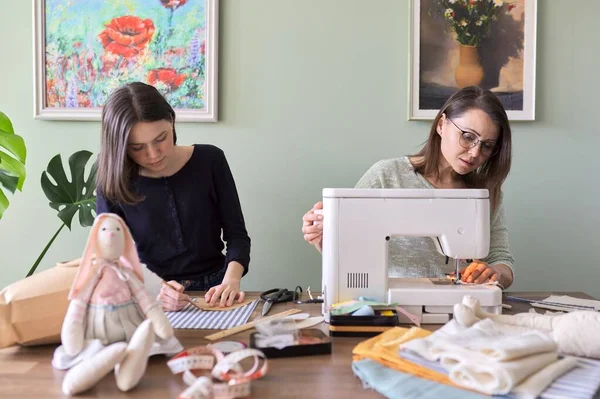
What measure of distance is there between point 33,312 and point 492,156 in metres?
1.30

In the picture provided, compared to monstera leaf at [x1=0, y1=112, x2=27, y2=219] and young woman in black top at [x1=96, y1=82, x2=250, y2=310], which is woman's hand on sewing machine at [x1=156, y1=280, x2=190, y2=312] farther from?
monstera leaf at [x1=0, y1=112, x2=27, y2=219]

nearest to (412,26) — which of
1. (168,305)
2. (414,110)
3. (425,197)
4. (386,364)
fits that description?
(414,110)

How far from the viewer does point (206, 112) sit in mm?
2080

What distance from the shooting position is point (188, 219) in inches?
66.1

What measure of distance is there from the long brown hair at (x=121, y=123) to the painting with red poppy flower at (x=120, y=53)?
61cm

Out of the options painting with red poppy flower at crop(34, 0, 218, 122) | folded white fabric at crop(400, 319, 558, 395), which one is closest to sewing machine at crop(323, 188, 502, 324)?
folded white fabric at crop(400, 319, 558, 395)

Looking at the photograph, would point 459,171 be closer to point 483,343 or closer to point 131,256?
point 483,343

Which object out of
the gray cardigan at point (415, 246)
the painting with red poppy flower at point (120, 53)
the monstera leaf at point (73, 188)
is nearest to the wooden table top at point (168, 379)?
the gray cardigan at point (415, 246)

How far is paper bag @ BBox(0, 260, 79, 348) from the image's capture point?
36.4 inches

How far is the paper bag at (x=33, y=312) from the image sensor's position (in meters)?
0.93

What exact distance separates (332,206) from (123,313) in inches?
20.6

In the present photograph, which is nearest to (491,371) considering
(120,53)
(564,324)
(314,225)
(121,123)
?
(564,324)

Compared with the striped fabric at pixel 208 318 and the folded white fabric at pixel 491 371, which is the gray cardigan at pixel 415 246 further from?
the folded white fabric at pixel 491 371

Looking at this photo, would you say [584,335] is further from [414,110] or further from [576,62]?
[576,62]
